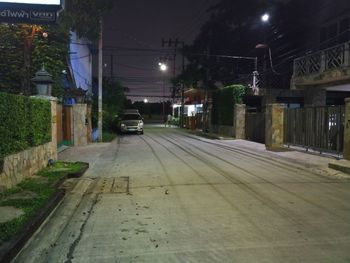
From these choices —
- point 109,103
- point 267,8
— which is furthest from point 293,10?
point 109,103

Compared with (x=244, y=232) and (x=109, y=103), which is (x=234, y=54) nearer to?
(x=109, y=103)

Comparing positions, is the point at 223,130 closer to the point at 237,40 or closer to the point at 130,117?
the point at 130,117

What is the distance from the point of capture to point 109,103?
3844 centimetres

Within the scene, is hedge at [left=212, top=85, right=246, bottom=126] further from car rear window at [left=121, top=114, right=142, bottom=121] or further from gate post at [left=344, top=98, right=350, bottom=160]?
gate post at [left=344, top=98, right=350, bottom=160]

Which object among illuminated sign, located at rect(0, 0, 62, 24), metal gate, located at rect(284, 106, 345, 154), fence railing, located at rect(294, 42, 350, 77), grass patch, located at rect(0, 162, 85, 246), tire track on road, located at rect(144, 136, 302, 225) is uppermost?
fence railing, located at rect(294, 42, 350, 77)

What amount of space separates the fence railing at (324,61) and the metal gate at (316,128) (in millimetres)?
2629

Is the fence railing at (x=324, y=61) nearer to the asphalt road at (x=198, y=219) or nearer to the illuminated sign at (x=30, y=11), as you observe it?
the asphalt road at (x=198, y=219)

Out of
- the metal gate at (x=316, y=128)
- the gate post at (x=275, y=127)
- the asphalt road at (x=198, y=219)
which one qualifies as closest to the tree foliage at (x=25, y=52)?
the asphalt road at (x=198, y=219)

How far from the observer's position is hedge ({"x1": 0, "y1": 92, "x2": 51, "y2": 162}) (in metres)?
8.87

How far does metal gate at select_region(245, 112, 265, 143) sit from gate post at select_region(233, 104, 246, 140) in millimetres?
363

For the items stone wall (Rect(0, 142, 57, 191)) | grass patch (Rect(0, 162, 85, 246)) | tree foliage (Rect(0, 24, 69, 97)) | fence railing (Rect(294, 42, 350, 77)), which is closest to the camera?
grass patch (Rect(0, 162, 85, 246))

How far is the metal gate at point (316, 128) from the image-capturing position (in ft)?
53.2

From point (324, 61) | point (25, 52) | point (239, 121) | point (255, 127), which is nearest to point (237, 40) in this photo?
point (239, 121)

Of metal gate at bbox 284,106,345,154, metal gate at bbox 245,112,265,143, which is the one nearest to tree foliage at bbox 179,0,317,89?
metal gate at bbox 245,112,265,143
